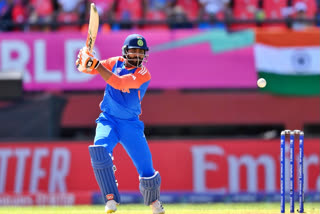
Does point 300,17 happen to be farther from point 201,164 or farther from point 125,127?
point 125,127

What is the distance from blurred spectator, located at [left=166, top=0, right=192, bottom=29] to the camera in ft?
47.9

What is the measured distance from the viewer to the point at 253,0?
15352mm

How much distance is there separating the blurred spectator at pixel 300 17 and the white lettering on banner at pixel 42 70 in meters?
4.59

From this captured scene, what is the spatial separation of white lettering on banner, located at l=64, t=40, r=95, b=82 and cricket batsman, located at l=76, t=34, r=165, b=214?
20.9ft

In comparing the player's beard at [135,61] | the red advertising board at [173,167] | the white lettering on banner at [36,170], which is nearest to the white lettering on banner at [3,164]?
the red advertising board at [173,167]

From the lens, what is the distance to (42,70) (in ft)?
47.3

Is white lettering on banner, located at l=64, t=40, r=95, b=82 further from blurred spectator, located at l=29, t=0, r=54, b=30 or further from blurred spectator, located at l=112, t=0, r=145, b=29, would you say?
blurred spectator, located at l=112, t=0, r=145, b=29

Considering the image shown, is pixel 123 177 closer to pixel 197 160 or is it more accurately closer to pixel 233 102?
pixel 197 160

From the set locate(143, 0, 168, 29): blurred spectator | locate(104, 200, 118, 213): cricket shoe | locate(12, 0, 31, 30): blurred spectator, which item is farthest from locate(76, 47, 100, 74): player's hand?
locate(12, 0, 31, 30): blurred spectator

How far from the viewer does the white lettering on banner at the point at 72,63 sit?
47.0 feet

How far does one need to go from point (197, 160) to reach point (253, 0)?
387 cm

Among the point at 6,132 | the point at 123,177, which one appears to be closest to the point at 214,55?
the point at 123,177

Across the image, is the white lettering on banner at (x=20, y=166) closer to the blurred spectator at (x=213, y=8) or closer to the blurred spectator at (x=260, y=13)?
the blurred spectator at (x=213, y=8)

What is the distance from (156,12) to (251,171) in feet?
12.8
